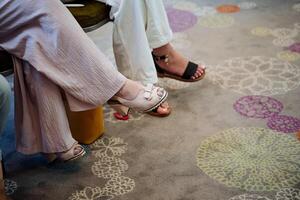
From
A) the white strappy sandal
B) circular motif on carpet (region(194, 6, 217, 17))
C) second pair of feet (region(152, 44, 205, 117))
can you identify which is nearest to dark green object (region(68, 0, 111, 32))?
the white strappy sandal

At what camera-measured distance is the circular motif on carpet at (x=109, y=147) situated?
5.05ft

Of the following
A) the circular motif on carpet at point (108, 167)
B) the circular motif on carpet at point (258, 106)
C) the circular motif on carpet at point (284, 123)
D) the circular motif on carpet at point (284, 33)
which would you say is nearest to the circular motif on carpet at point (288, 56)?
the circular motif on carpet at point (284, 33)

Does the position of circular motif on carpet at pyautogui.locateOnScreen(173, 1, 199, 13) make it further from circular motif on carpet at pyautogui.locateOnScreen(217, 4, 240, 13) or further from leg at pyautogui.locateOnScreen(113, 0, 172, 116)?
leg at pyautogui.locateOnScreen(113, 0, 172, 116)

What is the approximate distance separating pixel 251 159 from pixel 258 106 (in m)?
0.31

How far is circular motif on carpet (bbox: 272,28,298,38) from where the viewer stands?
2187 millimetres

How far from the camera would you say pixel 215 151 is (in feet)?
4.91

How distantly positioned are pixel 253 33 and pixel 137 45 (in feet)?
2.75

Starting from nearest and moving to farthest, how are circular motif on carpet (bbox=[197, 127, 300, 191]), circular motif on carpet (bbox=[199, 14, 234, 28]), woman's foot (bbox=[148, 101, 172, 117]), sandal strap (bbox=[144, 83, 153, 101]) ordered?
circular motif on carpet (bbox=[197, 127, 300, 191]) → sandal strap (bbox=[144, 83, 153, 101]) → woman's foot (bbox=[148, 101, 172, 117]) → circular motif on carpet (bbox=[199, 14, 234, 28])

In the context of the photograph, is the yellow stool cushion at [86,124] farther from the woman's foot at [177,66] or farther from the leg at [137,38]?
the woman's foot at [177,66]

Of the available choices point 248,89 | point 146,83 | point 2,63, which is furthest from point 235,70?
point 2,63

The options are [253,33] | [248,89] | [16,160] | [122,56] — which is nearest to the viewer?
[16,160]

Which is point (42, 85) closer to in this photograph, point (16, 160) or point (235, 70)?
point (16, 160)

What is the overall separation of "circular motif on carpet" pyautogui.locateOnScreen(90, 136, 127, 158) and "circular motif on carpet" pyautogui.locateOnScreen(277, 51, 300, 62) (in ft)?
2.81

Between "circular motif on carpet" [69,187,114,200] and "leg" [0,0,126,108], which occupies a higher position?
"leg" [0,0,126,108]
